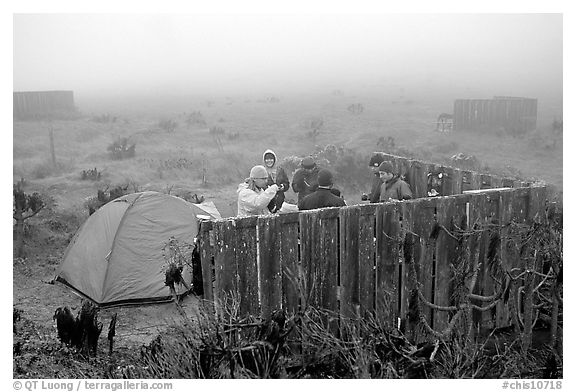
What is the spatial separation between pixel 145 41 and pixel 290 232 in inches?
622

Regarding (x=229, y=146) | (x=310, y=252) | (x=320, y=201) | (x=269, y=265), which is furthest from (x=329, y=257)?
(x=229, y=146)

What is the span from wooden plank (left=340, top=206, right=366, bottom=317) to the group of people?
3.46 ft

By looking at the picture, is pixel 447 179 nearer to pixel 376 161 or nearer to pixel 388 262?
pixel 376 161

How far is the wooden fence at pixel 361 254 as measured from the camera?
4863 mm

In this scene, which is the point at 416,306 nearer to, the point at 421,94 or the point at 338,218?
the point at 338,218

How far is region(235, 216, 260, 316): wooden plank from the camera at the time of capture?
4859mm

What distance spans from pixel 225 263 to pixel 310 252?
2.41ft

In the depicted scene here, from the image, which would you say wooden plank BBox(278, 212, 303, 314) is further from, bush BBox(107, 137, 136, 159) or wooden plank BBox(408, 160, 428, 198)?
bush BBox(107, 137, 136, 159)

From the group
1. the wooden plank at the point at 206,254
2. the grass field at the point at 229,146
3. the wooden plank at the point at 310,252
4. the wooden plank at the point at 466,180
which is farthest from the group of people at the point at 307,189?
the grass field at the point at 229,146

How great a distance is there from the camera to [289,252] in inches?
195

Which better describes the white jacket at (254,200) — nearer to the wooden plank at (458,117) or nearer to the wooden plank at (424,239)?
the wooden plank at (424,239)

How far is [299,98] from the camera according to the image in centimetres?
3750

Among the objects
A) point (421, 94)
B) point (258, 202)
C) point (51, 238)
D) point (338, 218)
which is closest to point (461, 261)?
point (338, 218)

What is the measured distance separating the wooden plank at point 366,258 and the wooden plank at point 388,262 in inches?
1.7
